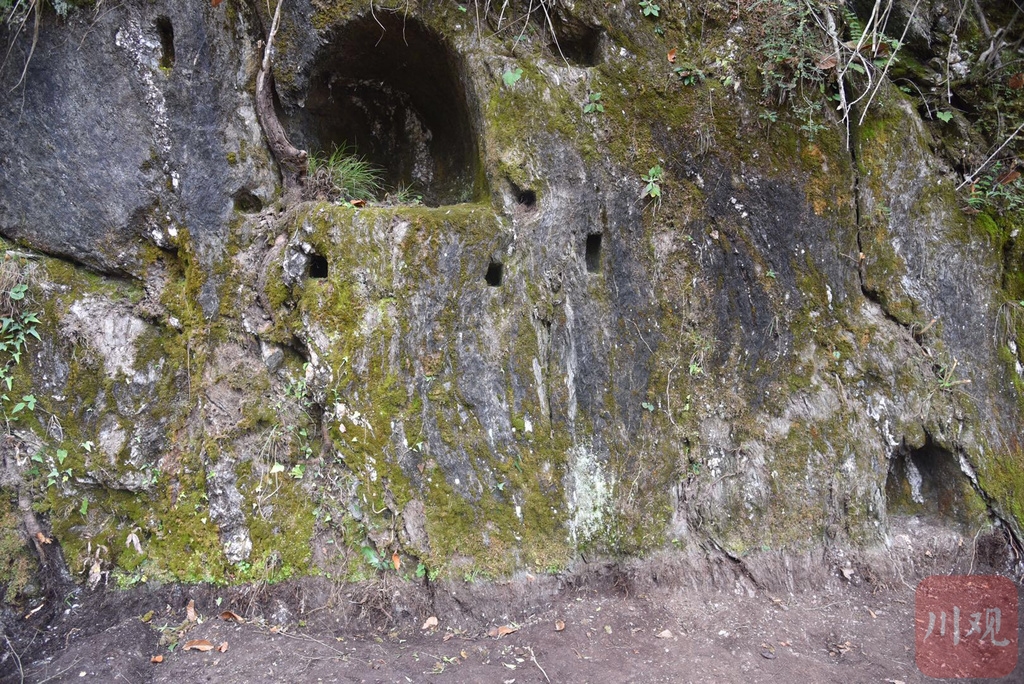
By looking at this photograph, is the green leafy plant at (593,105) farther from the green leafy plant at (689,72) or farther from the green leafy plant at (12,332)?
the green leafy plant at (12,332)

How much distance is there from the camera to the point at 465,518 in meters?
4.03

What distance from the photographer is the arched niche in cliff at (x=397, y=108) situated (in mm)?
4469

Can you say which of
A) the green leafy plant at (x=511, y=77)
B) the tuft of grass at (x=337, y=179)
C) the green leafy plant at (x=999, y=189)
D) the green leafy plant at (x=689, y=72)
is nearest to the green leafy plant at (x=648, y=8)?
the green leafy plant at (x=689, y=72)

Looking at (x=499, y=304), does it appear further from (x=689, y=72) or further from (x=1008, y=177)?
(x=1008, y=177)

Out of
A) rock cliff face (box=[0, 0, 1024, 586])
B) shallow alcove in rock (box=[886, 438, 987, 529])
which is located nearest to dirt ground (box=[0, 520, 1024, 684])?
rock cliff face (box=[0, 0, 1024, 586])

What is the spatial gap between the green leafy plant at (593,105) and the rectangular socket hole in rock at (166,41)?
9.78ft

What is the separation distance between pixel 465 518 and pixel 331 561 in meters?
0.95

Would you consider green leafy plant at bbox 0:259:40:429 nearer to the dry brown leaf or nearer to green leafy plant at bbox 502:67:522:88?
green leafy plant at bbox 502:67:522:88

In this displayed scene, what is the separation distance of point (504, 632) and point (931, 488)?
144 inches

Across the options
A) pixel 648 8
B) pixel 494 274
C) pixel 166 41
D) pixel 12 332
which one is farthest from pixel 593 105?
pixel 12 332

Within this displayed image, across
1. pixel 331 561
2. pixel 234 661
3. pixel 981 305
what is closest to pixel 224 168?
pixel 331 561

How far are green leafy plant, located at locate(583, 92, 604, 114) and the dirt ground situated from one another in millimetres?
3440

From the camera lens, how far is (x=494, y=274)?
4.33 metres

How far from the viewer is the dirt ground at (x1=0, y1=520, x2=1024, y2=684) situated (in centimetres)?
346
